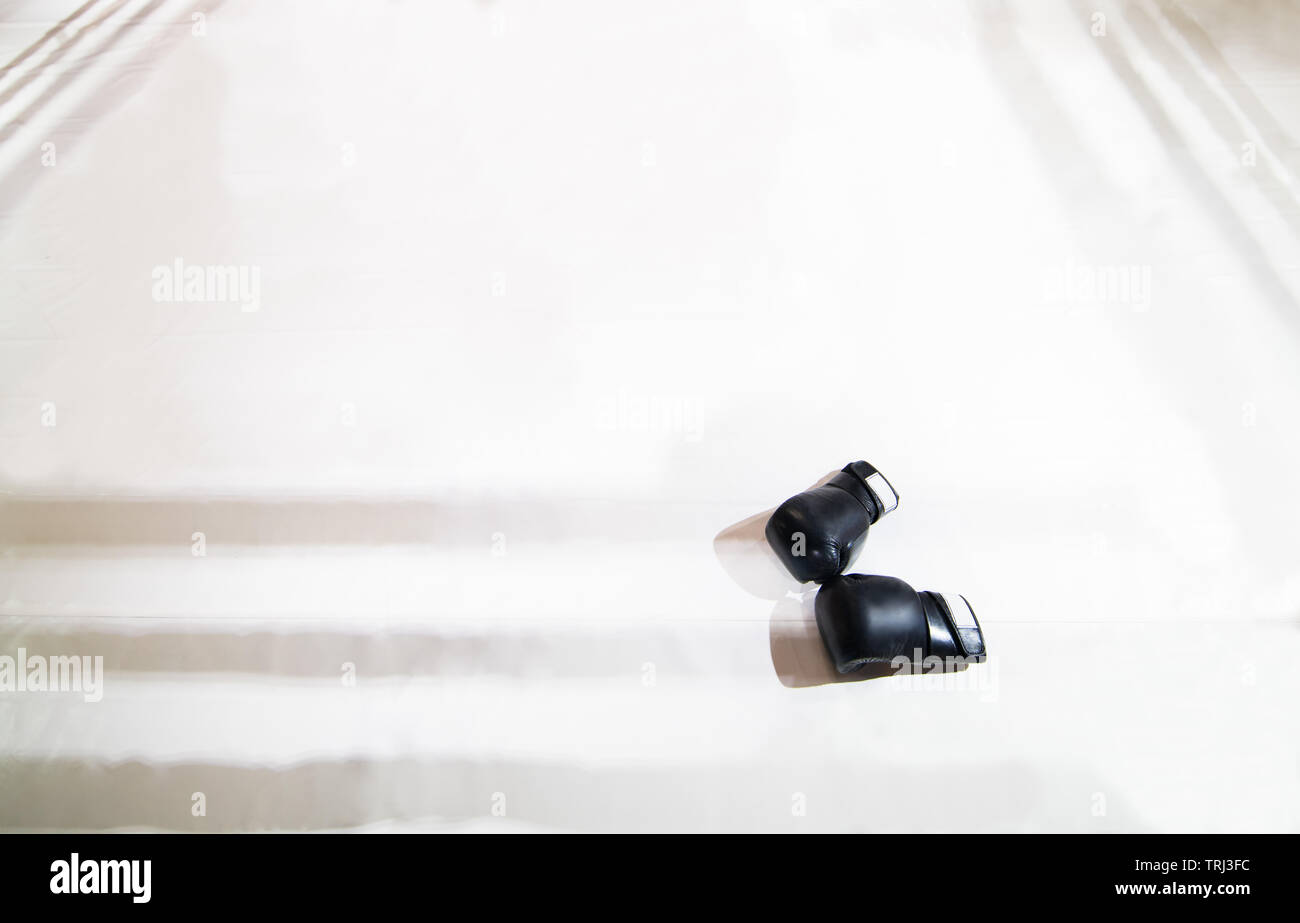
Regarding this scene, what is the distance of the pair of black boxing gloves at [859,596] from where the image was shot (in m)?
1.08

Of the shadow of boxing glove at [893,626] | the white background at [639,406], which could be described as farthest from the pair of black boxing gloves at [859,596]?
the white background at [639,406]

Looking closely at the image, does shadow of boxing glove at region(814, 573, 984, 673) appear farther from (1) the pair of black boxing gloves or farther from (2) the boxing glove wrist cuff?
(2) the boxing glove wrist cuff

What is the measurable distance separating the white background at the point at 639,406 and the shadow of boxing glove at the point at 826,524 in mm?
109

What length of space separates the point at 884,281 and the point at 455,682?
1.32 meters

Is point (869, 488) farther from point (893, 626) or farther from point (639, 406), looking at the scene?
point (639, 406)

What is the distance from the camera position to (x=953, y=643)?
3.61ft

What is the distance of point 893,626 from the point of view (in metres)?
1.08

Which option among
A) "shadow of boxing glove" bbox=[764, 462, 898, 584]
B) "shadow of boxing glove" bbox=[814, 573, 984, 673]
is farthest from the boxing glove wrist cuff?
"shadow of boxing glove" bbox=[814, 573, 984, 673]

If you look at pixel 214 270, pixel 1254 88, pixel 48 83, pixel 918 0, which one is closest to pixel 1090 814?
pixel 1254 88

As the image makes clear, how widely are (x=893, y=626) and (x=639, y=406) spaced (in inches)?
27.3

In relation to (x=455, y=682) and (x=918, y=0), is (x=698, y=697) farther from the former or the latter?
(x=918, y=0)

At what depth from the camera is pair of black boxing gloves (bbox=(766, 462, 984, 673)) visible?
1.08m

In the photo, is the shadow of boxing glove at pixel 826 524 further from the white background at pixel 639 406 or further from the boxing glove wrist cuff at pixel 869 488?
the white background at pixel 639 406

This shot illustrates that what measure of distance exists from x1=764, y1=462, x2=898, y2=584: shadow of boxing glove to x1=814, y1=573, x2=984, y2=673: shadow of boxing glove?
59 millimetres
